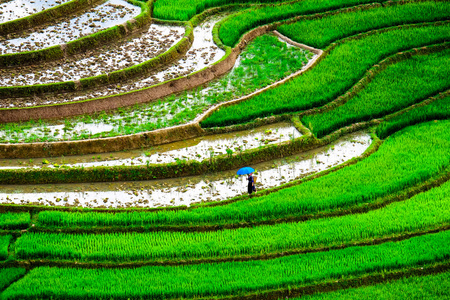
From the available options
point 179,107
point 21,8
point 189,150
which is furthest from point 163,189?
point 21,8

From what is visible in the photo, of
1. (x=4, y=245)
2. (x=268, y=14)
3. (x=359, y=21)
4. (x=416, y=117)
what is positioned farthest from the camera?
(x=268, y=14)

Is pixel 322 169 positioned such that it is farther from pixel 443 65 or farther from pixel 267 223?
pixel 443 65

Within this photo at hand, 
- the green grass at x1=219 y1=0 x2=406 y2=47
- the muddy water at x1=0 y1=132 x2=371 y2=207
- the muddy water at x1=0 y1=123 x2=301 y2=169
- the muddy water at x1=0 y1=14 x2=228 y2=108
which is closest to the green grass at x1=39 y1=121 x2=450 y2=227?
the muddy water at x1=0 y1=132 x2=371 y2=207

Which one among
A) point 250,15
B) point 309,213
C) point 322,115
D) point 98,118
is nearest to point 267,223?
point 309,213

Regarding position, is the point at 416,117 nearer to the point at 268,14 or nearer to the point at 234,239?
the point at 234,239

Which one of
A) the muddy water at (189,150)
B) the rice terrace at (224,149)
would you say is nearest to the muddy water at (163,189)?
the rice terrace at (224,149)

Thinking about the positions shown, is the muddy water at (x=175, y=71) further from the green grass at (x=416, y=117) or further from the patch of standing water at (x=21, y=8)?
the green grass at (x=416, y=117)

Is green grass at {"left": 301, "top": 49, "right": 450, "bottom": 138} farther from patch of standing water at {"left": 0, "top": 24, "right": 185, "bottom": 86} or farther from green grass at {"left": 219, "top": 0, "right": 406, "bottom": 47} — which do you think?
patch of standing water at {"left": 0, "top": 24, "right": 185, "bottom": 86}
